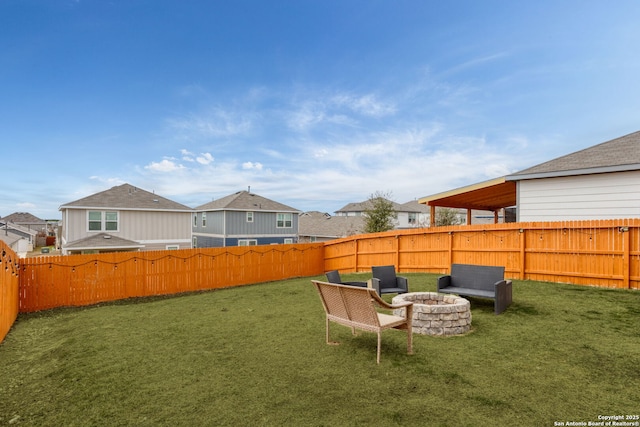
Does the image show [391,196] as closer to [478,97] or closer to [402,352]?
[478,97]

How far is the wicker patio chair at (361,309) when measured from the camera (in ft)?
14.4

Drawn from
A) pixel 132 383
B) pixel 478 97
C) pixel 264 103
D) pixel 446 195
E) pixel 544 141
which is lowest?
pixel 132 383

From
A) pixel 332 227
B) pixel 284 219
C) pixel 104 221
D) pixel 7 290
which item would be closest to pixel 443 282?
pixel 7 290

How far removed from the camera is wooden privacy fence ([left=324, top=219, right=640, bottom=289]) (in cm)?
851

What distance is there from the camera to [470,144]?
763 inches

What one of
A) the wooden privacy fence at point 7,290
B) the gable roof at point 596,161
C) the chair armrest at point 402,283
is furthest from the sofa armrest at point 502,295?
the wooden privacy fence at point 7,290

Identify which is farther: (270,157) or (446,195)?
(270,157)

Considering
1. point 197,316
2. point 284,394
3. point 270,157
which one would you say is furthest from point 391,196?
point 284,394

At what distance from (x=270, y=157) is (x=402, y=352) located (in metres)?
23.5

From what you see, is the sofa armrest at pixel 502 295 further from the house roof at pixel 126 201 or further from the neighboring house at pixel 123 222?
the house roof at pixel 126 201

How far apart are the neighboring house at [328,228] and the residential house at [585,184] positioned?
24868 mm

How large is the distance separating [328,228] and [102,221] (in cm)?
2345

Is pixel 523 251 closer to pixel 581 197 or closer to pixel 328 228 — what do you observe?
pixel 581 197

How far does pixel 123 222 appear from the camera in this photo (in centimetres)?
2042
